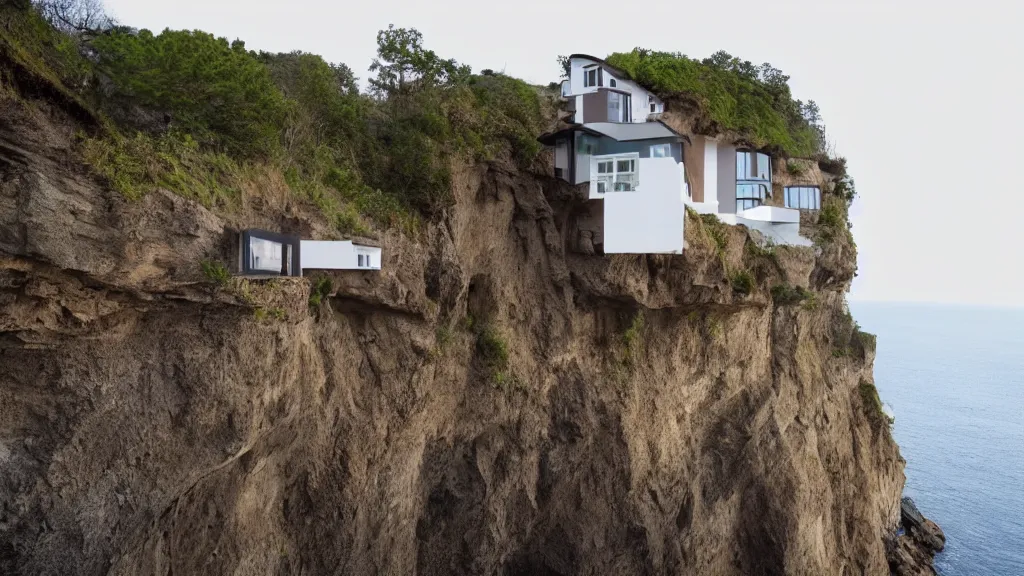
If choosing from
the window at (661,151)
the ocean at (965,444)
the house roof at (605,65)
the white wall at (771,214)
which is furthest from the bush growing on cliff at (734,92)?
the ocean at (965,444)

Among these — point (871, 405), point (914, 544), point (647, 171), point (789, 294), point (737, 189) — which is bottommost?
point (914, 544)

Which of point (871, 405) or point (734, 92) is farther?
point (871, 405)

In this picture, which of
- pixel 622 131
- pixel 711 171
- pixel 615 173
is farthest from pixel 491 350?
pixel 711 171

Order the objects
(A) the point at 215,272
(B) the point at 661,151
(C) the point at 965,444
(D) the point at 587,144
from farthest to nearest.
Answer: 1. (C) the point at 965,444
2. (B) the point at 661,151
3. (D) the point at 587,144
4. (A) the point at 215,272

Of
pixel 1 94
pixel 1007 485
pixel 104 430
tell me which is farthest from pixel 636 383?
pixel 1007 485

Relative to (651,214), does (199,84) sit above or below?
above

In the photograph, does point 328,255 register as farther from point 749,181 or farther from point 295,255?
point 749,181

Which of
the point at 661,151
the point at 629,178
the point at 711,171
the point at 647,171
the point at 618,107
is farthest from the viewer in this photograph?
the point at 711,171

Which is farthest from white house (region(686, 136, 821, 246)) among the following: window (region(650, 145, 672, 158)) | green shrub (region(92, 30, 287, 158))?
green shrub (region(92, 30, 287, 158))
